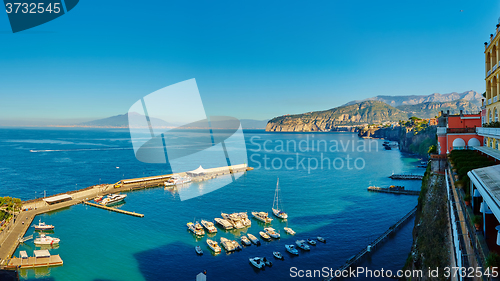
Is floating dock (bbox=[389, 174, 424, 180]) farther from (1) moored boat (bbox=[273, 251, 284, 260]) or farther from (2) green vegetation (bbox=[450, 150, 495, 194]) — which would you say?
(2) green vegetation (bbox=[450, 150, 495, 194])

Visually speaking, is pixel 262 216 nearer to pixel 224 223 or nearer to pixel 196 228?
pixel 224 223

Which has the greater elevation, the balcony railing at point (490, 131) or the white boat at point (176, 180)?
the balcony railing at point (490, 131)

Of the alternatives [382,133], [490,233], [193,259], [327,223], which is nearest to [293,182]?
[327,223]

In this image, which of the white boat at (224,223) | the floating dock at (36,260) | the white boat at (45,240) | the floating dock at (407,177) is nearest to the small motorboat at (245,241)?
the white boat at (224,223)

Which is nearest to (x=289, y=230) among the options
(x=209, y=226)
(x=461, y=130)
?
(x=209, y=226)

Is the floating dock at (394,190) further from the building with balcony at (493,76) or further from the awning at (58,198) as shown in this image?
the awning at (58,198)

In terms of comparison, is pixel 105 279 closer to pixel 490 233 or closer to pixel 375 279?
pixel 375 279
